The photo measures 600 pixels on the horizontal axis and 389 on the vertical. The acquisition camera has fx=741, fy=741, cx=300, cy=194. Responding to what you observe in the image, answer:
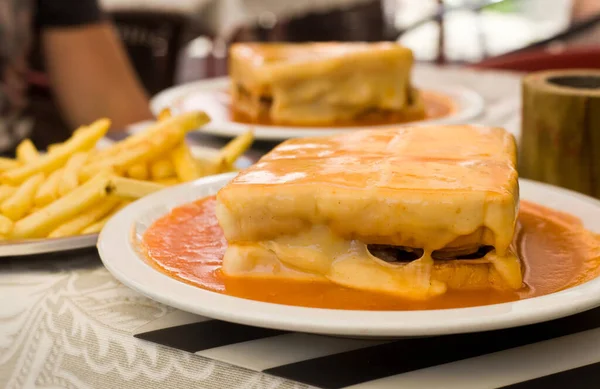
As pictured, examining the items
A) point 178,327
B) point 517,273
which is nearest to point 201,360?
point 178,327

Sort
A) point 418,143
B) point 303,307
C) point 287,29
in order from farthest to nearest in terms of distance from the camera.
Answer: point 287,29 < point 418,143 < point 303,307

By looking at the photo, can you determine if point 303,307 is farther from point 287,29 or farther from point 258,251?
point 287,29

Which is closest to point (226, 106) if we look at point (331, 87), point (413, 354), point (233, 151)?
point (331, 87)

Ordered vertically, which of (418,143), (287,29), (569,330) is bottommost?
(287,29)

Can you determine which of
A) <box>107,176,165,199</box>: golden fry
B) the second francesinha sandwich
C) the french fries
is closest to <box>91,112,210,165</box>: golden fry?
the french fries

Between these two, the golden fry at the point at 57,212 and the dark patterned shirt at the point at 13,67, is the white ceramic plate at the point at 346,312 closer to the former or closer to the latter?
the golden fry at the point at 57,212

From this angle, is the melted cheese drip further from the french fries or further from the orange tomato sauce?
the french fries

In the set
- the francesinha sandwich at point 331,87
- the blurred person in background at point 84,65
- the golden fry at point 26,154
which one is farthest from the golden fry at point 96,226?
the blurred person in background at point 84,65
